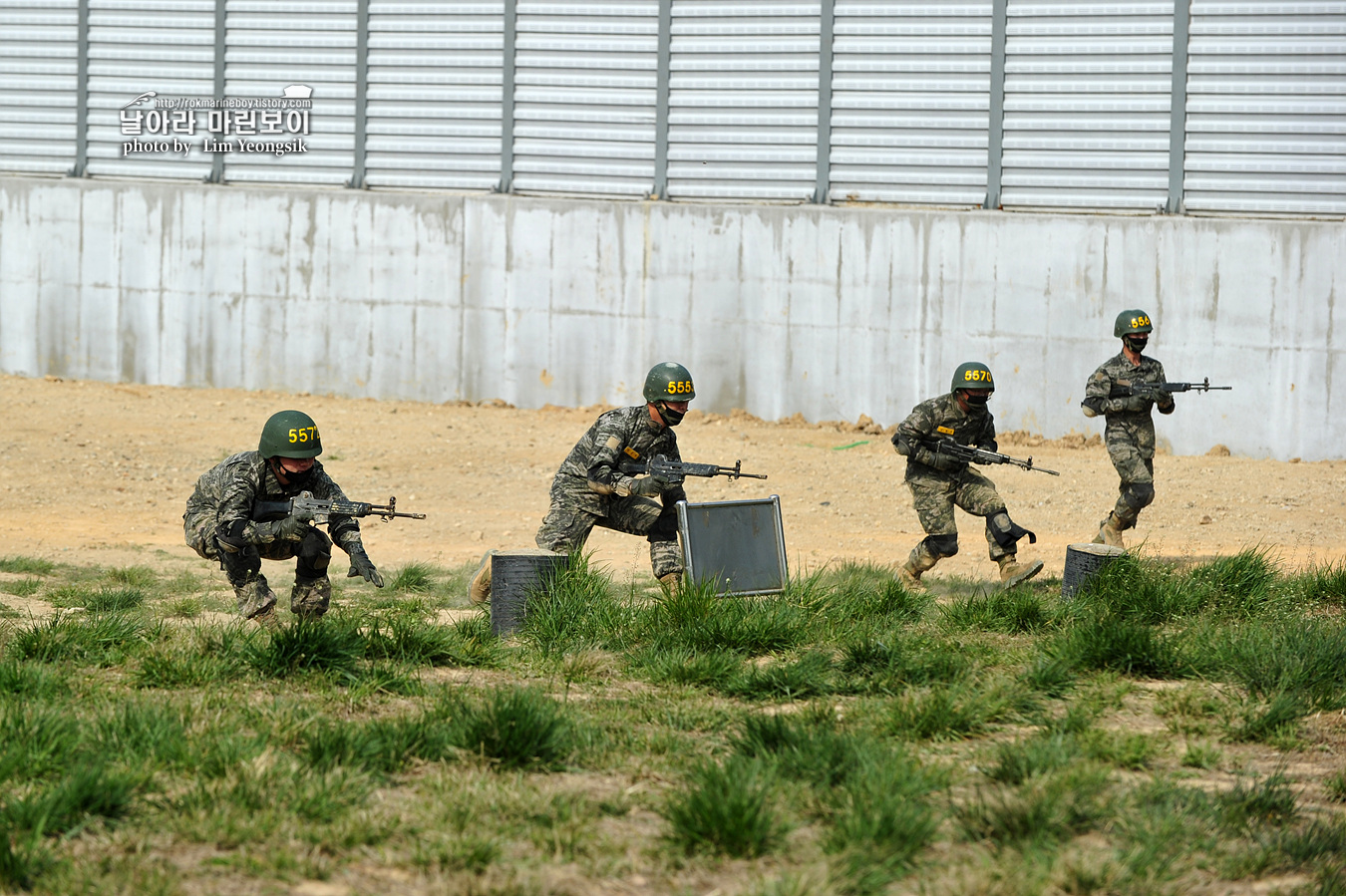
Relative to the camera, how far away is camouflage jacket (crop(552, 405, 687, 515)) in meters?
8.02

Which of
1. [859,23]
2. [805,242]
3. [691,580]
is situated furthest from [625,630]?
[859,23]

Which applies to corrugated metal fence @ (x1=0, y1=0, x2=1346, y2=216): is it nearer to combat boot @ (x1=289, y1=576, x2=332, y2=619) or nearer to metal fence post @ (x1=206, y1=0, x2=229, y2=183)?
metal fence post @ (x1=206, y1=0, x2=229, y2=183)

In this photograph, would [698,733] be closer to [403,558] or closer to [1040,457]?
[403,558]

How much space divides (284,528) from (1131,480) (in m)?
6.03

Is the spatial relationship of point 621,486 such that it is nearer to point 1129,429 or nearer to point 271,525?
point 271,525

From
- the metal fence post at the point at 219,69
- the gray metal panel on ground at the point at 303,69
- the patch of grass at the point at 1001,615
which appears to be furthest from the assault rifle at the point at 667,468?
the metal fence post at the point at 219,69

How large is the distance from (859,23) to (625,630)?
40.4 feet

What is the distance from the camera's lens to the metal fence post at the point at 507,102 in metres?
18.1

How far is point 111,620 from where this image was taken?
20.4ft

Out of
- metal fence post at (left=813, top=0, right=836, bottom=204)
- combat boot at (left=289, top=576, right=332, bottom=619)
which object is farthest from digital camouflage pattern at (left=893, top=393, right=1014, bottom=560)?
metal fence post at (left=813, top=0, right=836, bottom=204)

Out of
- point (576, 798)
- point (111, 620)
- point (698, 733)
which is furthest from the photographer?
point (111, 620)

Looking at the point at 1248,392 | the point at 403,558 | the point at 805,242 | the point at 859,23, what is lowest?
the point at 403,558

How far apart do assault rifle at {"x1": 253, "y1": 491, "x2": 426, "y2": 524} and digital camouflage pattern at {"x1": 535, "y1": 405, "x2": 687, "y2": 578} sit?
109cm

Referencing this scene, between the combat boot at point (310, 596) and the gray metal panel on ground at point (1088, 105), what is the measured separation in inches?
439
